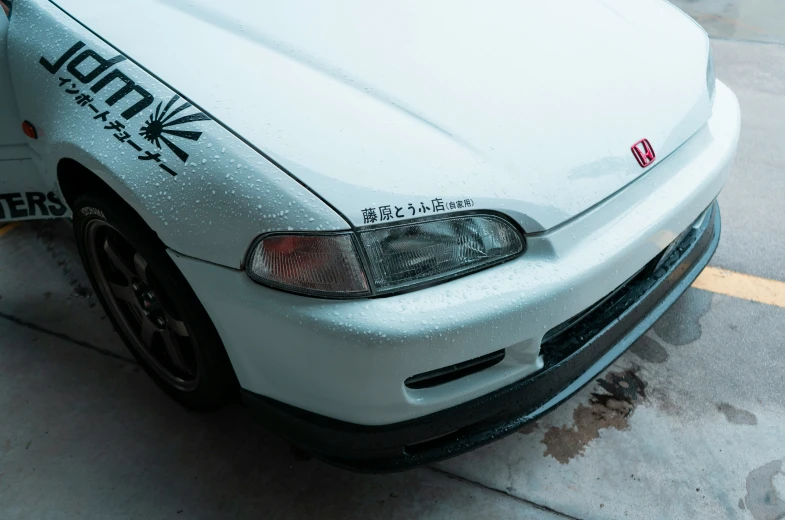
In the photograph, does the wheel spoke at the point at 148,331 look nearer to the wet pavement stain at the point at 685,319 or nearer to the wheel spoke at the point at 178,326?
the wheel spoke at the point at 178,326

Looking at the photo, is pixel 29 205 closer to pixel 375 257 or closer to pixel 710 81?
pixel 375 257

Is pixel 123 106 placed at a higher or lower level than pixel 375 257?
higher

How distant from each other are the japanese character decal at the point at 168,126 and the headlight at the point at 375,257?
1.05 ft

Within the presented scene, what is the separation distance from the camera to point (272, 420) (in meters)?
1.64

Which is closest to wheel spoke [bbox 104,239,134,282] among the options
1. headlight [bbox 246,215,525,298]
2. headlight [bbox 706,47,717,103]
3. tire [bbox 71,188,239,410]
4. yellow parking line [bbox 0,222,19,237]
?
tire [bbox 71,188,239,410]

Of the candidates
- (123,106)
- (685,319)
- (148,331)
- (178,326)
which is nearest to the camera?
(123,106)

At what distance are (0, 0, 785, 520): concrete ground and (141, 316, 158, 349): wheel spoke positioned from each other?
0.20 meters

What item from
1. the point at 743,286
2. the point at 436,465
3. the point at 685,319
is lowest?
the point at 743,286

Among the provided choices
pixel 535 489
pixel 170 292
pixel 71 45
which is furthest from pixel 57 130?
pixel 535 489

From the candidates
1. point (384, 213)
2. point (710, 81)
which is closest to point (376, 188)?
point (384, 213)

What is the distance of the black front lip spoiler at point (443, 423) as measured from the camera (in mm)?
1550

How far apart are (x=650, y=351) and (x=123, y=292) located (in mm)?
1778

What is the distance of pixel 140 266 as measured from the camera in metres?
1.88

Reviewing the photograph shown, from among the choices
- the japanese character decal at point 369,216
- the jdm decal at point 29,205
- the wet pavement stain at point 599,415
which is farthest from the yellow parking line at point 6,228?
the wet pavement stain at point 599,415
